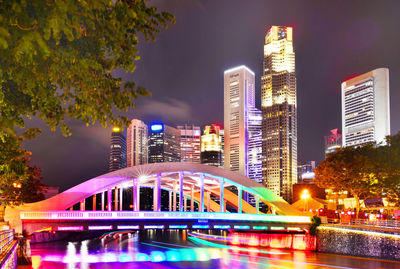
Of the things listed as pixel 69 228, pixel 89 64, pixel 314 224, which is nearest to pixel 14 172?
pixel 89 64

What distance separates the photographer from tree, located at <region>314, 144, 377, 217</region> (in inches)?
1997

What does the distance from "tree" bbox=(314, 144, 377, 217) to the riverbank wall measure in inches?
312

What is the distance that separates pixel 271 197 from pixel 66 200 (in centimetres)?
2921

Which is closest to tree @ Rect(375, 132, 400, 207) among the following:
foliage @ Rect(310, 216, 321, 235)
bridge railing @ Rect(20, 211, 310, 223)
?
foliage @ Rect(310, 216, 321, 235)

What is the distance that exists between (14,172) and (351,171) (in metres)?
43.7

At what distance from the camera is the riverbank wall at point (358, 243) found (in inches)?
1435

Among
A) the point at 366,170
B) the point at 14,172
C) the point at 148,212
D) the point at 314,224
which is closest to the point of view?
the point at 14,172

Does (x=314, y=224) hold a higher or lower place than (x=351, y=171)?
Result: lower

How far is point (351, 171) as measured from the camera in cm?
5212

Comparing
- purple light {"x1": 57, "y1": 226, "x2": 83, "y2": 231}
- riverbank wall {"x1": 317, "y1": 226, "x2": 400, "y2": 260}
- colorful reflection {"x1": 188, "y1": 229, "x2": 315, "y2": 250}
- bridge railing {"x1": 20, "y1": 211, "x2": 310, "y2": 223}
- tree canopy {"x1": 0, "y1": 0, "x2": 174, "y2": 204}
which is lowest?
colorful reflection {"x1": 188, "y1": 229, "x2": 315, "y2": 250}

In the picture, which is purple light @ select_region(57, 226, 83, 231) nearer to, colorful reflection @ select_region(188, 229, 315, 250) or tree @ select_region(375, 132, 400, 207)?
colorful reflection @ select_region(188, 229, 315, 250)

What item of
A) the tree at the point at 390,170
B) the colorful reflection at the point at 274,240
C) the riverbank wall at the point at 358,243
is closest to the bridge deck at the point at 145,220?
the colorful reflection at the point at 274,240

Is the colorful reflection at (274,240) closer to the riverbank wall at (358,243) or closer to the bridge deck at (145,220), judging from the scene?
the bridge deck at (145,220)

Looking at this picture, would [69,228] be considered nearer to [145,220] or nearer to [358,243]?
[145,220]
